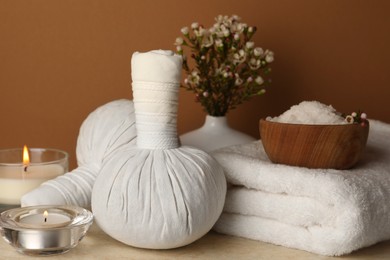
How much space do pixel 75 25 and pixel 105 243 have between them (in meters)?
0.71

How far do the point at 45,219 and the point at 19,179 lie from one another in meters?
0.16

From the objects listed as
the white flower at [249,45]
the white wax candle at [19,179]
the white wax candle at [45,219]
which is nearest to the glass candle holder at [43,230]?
the white wax candle at [45,219]

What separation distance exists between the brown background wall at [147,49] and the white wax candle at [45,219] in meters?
0.64

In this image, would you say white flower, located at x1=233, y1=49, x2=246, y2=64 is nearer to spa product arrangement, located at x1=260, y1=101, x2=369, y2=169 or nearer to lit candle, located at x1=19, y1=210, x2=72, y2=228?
spa product arrangement, located at x1=260, y1=101, x2=369, y2=169

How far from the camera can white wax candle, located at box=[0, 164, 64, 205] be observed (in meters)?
0.95

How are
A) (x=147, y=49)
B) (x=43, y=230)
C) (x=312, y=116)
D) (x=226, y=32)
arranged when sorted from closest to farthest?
(x=43, y=230)
(x=312, y=116)
(x=226, y=32)
(x=147, y=49)

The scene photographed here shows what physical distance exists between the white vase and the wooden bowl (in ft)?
1.01

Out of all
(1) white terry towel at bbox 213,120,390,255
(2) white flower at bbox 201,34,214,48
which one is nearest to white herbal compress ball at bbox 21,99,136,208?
(1) white terry towel at bbox 213,120,390,255

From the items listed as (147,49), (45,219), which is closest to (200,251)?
(45,219)

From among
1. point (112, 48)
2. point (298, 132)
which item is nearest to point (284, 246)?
point (298, 132)

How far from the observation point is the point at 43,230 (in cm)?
78

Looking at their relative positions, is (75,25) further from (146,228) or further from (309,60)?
(146,228)

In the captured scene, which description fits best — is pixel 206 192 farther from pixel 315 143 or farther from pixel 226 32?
pixel 226 32

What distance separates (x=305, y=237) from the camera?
84 centimetres
